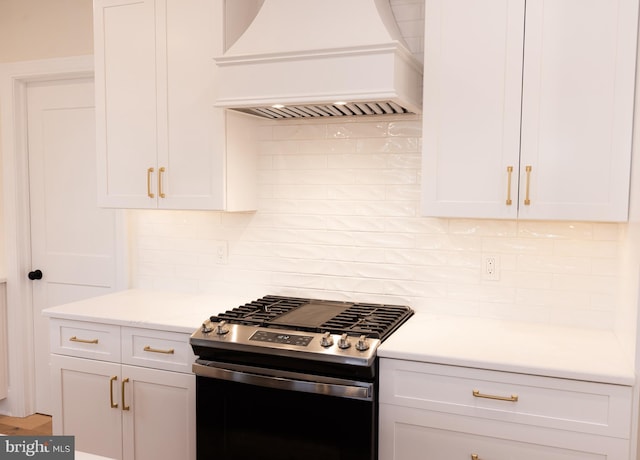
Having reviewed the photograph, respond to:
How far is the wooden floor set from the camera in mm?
3551

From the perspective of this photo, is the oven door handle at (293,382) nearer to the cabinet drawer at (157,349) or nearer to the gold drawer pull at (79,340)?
the cabinet drawer at (157,349)

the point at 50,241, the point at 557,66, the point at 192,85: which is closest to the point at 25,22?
the point at 50,241

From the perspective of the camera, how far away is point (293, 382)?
7.13 feet

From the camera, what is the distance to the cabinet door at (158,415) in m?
2.51

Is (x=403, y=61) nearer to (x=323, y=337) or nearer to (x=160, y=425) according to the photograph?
(x=323, y=337)

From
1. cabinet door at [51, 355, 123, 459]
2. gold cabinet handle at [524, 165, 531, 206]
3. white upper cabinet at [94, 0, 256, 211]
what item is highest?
white upper cabinet at [94, 0, 256, 211]

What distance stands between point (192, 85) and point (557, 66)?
1.57 meters

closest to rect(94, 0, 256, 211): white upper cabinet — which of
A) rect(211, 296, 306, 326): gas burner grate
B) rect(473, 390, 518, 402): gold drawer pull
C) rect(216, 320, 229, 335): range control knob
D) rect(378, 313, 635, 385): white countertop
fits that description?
rect(211, 296, 306, 326): gas burner grate

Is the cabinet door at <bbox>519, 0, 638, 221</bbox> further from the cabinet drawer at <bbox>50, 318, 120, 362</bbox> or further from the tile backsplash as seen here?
the cabinet drawer at <bbox>50, 318, 120, 362</bbox>

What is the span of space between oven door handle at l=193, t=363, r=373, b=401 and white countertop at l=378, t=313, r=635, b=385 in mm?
159

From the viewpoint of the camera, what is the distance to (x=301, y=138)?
2883 mm

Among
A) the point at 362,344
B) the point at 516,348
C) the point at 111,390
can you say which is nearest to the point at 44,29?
the point at 111,390

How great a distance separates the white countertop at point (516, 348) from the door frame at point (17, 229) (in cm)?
258

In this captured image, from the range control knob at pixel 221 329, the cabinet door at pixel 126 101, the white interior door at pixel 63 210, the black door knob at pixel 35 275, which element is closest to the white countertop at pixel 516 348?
the range control knob at pixel 221 329
